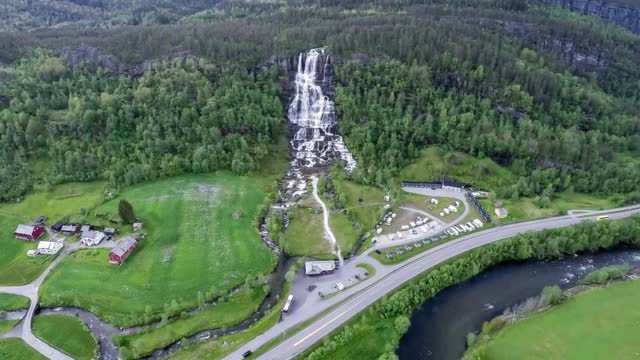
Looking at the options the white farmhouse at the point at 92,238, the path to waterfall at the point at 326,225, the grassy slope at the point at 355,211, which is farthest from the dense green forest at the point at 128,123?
the grassy slope at the point at 355,211

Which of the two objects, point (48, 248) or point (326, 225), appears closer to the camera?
point (48, 248)

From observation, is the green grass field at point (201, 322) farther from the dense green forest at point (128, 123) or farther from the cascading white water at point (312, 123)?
the dense green forest at point (128, 123)

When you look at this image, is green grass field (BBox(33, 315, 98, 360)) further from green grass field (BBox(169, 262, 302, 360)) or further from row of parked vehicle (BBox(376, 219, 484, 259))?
row of parked vehicle (BBox(376, 219, 484, 259))

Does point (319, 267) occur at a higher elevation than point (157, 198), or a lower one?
lower

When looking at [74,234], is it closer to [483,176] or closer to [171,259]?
[171,259]

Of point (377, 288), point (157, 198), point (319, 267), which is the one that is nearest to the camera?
point (377, 288)

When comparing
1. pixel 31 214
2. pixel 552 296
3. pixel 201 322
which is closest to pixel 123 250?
pixel 201 322

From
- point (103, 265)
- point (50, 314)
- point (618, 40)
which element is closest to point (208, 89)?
point (103, 265)
